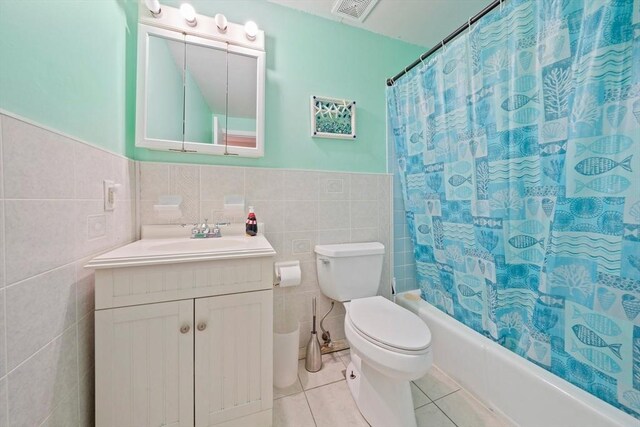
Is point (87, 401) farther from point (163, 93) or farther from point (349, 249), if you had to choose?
point (163, 93)

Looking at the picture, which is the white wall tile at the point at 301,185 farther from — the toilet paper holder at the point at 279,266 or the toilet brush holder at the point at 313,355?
the toilet brush holder at the point at 313,355

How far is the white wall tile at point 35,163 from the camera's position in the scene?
54cm

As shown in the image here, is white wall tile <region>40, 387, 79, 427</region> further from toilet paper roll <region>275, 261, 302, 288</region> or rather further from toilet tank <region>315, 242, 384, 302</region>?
toilet tank <region>315, 242, 384, 302</region>

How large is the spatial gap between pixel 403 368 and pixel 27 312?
1.17 m

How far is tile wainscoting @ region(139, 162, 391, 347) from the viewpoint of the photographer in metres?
1.24

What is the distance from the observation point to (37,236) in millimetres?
620

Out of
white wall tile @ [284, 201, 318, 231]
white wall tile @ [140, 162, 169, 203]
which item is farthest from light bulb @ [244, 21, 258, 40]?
white wall tile @ [284, 201, 318, 231]

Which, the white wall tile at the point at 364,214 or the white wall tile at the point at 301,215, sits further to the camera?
the white wall tile at the point at 364,214

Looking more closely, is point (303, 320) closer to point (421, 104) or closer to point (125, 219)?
point (125, 219)

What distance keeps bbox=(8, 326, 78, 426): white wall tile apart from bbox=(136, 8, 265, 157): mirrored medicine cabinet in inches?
35.4

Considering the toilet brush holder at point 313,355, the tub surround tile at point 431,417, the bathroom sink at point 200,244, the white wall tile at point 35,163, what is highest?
the white wall tile at point 35,163

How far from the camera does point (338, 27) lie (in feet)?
5.10

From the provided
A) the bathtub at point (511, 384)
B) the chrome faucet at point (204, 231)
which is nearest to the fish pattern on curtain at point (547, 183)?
the bathtub at point (511, 384)

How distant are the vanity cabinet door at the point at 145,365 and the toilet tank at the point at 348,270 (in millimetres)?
762
